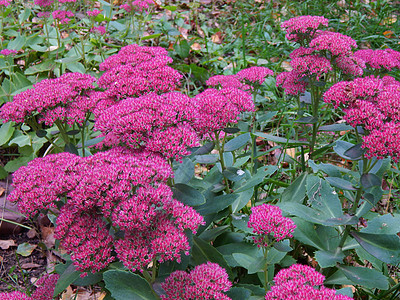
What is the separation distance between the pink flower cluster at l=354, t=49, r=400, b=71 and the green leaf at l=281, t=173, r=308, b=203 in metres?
1.03

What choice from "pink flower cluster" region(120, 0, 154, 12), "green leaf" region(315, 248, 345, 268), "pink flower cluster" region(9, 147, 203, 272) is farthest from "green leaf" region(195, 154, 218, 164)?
"pink flower cluster" region(120, 0, 154, 12)

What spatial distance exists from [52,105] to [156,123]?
0.79 metres

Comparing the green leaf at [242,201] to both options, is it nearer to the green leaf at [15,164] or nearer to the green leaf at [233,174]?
the green leaf at [233,174]

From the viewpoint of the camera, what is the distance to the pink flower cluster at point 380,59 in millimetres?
3049

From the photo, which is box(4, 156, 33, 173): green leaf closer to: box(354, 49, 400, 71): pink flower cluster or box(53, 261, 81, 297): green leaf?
box(53, 261, 81, 297): green leaf

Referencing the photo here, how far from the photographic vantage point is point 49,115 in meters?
2.49

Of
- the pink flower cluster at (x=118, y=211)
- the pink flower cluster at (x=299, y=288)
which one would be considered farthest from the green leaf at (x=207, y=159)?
the pink flower cluster at (x=299, y=288)

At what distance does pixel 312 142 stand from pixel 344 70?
577mm

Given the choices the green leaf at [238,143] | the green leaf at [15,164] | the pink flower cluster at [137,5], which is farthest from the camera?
the pink flower cluster at [137,5]

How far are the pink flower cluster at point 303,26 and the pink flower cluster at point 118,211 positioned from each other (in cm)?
166

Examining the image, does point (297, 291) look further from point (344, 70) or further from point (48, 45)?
point (48, 45)

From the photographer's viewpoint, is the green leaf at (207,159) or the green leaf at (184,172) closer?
the green leaf at (184,172)

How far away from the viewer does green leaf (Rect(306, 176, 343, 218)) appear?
2502 millimetres

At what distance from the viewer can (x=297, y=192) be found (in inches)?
113
